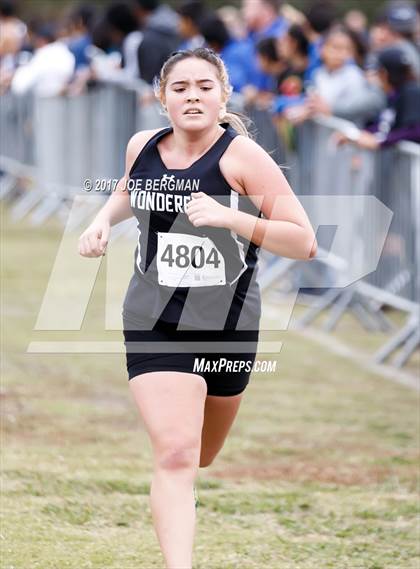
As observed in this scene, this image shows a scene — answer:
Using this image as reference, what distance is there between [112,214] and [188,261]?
47 cm

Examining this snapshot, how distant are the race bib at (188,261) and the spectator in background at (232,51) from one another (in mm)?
8154

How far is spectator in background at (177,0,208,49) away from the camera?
13.8 meters

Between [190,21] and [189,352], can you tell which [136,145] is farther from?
[190,21]

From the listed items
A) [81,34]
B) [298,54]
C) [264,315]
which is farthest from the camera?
[81,34]

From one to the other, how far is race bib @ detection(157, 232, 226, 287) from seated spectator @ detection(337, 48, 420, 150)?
5042 mm

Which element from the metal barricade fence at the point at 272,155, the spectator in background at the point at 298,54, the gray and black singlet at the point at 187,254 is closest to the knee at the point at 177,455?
the gray and black singlet at the point at 187,254

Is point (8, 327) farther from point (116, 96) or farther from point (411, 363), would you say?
point (116, 96)

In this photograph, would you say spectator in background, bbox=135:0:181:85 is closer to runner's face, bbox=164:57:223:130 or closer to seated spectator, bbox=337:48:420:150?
seated spectator, bbox=337:48:420:150

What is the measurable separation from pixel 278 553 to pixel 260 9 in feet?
29.9

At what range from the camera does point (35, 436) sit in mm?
7047

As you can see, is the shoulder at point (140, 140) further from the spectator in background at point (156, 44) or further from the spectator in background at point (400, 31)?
the spectator in background at point (156, 44)

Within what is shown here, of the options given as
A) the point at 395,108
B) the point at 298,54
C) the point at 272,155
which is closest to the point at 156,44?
the point at 298,54

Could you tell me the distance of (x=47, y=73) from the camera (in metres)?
16.4

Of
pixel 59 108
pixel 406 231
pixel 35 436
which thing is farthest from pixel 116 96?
pixel 35 436
